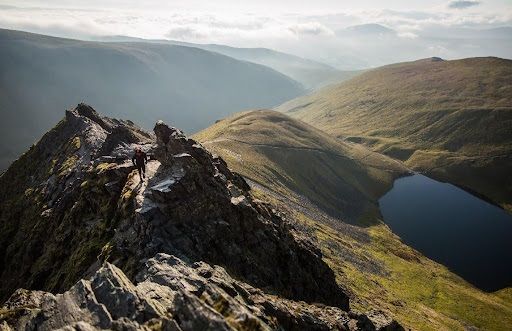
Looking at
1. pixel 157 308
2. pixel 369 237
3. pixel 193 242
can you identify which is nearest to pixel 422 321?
pixel 369 237

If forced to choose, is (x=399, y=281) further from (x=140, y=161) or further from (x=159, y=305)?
(x=159, y=305)

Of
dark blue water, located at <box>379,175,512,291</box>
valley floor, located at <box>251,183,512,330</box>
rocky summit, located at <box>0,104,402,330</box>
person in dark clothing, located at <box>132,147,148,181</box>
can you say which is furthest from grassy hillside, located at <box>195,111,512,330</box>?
person in dark clothing, located at <box>132,147,148,181</box>

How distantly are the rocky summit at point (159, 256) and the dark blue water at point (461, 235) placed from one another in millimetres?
112717

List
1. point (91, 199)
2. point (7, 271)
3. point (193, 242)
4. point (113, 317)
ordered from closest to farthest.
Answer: point (113, 317), point (193, 242), point (91, 199), point (7, 271)

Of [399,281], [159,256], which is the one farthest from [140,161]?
[399,281]

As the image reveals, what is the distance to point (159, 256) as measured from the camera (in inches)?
1336

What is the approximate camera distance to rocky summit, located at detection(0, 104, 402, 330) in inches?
1050

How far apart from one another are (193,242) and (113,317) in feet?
46.4

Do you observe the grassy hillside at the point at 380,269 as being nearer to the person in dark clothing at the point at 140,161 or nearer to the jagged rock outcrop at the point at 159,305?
the person in dark clothing at the point at 140,161

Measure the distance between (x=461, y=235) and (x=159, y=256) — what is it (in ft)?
527

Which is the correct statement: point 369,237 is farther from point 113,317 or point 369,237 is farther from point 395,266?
point 113,317

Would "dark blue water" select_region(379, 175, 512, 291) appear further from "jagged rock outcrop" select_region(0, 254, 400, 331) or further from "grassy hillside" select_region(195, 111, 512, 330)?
"jagged rock outcrop" select_region(0, 254, 400, 331)

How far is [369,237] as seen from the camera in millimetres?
148375

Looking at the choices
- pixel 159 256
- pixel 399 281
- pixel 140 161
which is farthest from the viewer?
pixel 399 281
